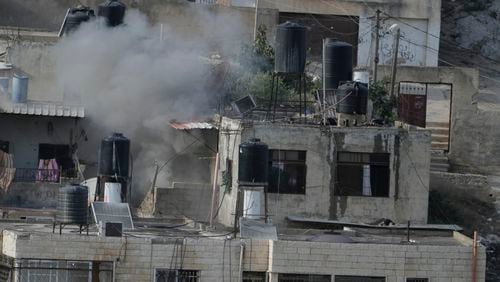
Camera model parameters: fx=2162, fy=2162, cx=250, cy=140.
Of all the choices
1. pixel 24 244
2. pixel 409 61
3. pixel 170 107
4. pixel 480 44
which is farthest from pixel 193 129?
pixel 480 44

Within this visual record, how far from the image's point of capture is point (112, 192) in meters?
45.6

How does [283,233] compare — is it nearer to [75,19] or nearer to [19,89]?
[19,89]

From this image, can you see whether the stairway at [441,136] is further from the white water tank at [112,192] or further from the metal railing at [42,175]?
the white water tank at [112,192]

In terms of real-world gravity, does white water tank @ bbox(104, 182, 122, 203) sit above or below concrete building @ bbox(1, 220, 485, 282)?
above

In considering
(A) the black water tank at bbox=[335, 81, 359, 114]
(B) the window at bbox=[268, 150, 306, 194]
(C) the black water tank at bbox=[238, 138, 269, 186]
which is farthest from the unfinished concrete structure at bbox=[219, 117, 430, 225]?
(C) the black water tank at bbox=[238, 138, 269, 186]

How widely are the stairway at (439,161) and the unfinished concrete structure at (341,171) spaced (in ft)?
25.2

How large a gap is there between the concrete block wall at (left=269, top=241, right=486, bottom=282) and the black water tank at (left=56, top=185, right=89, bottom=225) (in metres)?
3.79

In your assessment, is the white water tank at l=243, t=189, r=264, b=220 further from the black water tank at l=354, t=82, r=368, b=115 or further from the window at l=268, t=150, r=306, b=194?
the black water tank at l=354, t=82, r=368, b=115

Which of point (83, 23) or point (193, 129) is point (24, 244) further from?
point (83, 23)

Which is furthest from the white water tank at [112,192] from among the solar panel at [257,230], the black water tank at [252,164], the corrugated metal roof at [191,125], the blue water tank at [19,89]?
the blue water tank at [19,89]

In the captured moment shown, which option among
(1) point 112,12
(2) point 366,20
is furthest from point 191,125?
(2) point 366,20

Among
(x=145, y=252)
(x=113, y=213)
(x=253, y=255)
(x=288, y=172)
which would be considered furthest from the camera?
(x=288, y=172)

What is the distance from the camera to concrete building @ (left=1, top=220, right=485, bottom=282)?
41.6m

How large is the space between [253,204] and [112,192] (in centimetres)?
307
